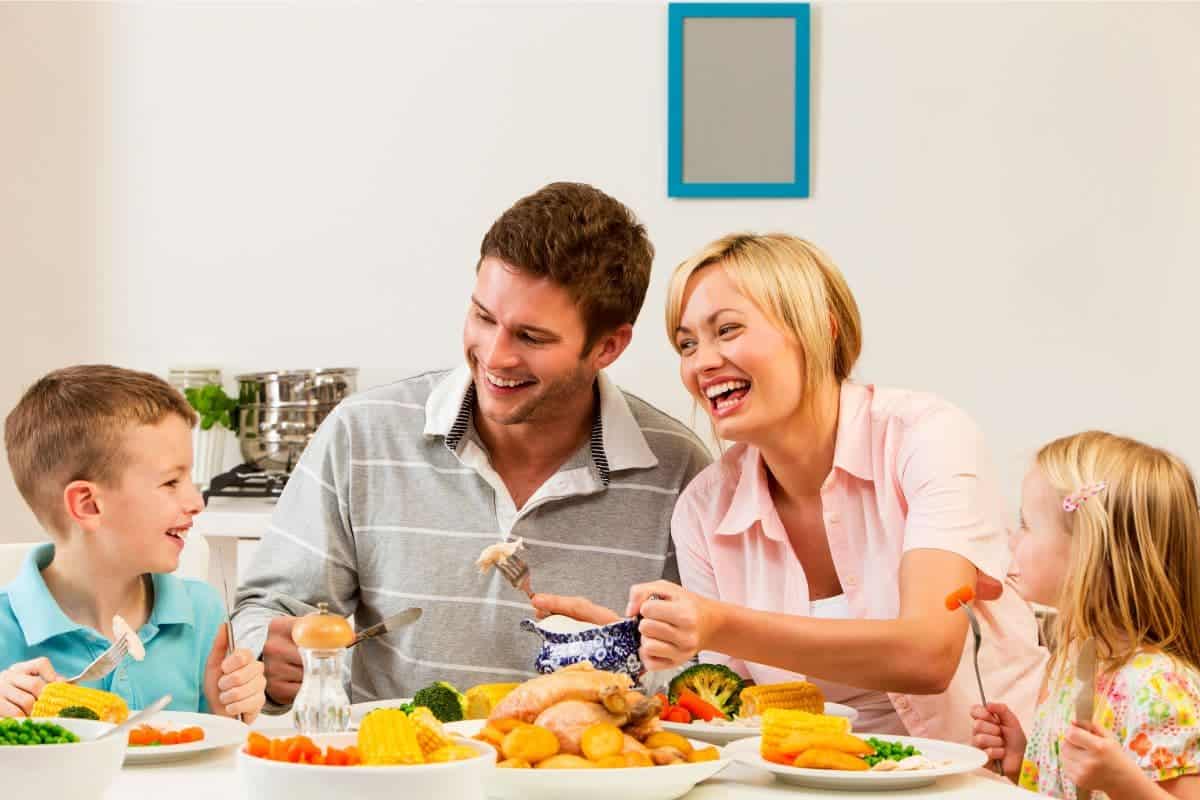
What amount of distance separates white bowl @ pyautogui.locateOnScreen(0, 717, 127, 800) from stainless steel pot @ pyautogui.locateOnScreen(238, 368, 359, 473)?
2.19m

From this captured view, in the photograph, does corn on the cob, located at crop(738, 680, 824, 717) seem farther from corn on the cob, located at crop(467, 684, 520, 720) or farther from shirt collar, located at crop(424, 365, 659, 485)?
shirt collar, located at crop(424, 365, 659, 485)

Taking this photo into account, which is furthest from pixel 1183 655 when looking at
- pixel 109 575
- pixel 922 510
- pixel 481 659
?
pixel 109 575

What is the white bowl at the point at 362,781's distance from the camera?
1035 millimetres

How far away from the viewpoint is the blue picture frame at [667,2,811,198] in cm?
356

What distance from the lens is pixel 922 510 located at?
1852mm

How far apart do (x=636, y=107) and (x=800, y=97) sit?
1.32 ft

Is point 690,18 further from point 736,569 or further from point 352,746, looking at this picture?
point 352,746

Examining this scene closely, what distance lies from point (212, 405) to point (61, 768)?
2.42m

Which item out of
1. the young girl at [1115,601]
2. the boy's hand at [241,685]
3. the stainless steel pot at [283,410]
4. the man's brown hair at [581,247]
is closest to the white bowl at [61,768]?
the boy's hand at [241,685]

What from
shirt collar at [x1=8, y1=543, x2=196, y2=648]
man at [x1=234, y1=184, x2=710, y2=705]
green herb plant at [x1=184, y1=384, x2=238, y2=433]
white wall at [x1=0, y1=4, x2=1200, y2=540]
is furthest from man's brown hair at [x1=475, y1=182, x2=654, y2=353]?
green herb plant at [x1=184, y1=384, x2=238, y2=433]

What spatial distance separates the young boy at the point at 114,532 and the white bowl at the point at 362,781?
2.24 feet

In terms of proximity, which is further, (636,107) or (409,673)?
(636,107)

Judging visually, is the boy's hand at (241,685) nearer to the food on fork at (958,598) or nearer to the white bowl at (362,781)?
the white bowl at (362,781)

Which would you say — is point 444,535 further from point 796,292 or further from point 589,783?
point 589,783
